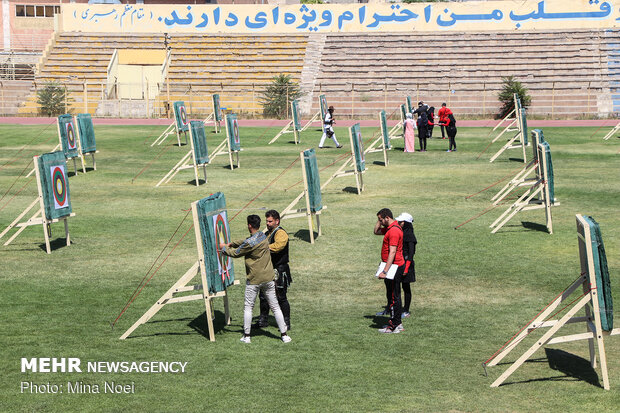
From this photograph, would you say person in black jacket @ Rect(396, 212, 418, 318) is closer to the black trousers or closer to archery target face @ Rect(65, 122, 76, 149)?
archery target face @ Rect(65, 122, 76, 149)

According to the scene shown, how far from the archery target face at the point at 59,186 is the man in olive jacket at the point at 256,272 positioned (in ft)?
28.6

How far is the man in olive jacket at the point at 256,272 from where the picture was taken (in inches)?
483

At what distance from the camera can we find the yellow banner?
62.1 meters

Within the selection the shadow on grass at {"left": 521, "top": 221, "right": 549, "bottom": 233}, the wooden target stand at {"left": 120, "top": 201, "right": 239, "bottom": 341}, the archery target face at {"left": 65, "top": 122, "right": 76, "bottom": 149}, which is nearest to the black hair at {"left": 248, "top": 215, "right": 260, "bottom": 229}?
the wooden target stand at {"left": 120, "top": 201, "right": 239, "bottom": 341}

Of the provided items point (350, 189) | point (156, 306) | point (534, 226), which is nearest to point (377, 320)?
point (156, 306)

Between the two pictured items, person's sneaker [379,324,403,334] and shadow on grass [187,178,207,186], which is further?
shadow on grass [187,178,207,186]

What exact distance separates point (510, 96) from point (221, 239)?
43038mm

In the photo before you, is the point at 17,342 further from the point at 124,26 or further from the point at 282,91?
the point at 124,26

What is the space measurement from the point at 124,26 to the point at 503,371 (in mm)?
60621

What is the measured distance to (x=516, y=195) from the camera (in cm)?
2588

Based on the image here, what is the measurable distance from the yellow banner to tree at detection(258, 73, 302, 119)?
999 centimetres

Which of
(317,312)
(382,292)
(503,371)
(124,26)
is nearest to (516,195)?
(382,292)

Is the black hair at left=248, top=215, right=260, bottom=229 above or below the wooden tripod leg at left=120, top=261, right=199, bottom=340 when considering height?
above

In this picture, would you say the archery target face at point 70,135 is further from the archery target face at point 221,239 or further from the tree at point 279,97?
the tree at point 279,97
